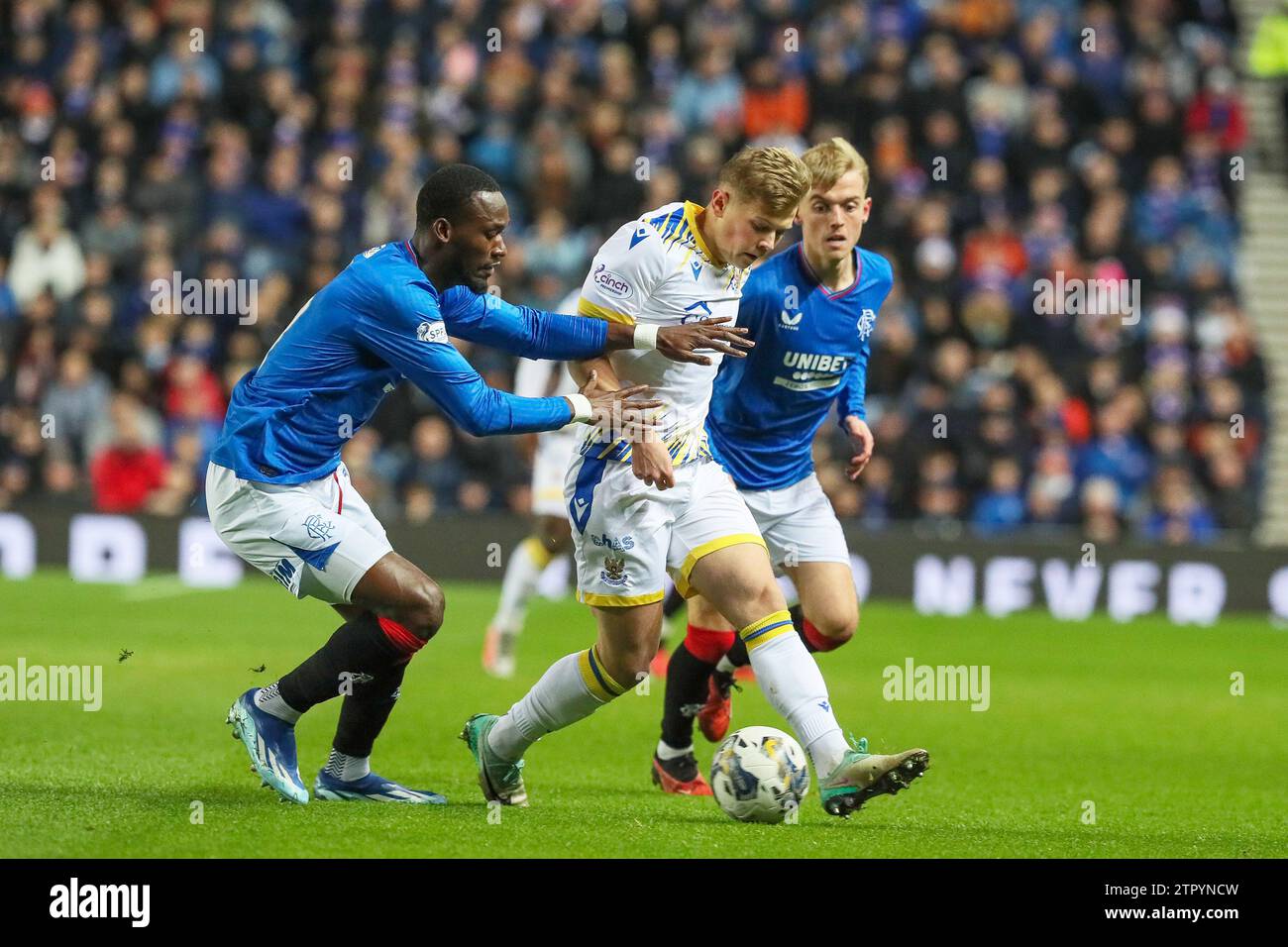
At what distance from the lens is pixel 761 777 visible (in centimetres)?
649

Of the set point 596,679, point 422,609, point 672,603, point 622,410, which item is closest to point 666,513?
point 622,410

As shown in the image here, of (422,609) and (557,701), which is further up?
(422,609)

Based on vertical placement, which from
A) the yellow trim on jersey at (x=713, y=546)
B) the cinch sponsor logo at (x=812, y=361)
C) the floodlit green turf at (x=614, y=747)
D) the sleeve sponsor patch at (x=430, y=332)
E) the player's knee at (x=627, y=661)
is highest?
the sleeve sponsor patch at (x=430, y=332)

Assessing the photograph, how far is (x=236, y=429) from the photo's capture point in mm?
6578

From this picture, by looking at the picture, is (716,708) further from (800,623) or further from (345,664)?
(345,664)

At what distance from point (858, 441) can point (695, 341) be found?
152 cm

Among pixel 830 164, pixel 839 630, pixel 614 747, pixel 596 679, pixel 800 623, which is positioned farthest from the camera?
pixel 614 747

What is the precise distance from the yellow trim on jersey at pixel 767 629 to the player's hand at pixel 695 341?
945 millimetres

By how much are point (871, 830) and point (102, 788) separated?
9.42 ft

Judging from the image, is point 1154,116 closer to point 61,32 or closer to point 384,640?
point 61,32

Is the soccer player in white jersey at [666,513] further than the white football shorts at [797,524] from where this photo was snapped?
No

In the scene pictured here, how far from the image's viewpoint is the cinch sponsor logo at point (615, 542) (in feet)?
21.8

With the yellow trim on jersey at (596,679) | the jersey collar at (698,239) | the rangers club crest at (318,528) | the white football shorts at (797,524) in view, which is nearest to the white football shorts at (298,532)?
the rangers club crest at (318,528)

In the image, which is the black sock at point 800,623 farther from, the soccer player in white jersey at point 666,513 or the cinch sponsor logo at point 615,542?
the cinch sponsor logo at point 615,542
